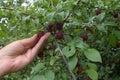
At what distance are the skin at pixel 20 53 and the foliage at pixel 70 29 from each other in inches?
2.1

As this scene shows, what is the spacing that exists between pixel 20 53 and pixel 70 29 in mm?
311

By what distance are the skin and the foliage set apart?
5cm

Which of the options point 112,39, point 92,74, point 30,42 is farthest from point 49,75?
point 112,39

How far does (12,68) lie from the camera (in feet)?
4.85

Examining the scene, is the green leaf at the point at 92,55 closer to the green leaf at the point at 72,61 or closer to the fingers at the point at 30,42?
the green leaf at the point at 72,61

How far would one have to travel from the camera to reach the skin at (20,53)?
1.43m

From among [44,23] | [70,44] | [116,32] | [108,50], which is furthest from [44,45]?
[108,50]

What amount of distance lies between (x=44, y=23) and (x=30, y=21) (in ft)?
0.32

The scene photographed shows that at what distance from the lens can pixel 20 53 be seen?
5.10 feet

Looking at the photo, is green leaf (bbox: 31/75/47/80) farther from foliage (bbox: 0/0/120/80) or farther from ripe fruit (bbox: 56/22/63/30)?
ripe fruit (bbox: 56/22/63/30)

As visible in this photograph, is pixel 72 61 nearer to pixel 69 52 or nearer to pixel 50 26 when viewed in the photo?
pixel 69 52

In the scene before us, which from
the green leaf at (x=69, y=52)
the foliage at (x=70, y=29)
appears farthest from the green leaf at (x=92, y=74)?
the green leaf at (x=69, y=52)

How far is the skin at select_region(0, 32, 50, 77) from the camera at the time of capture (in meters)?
1.43

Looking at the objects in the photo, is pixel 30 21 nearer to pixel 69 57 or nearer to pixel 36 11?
pixel 36 11
